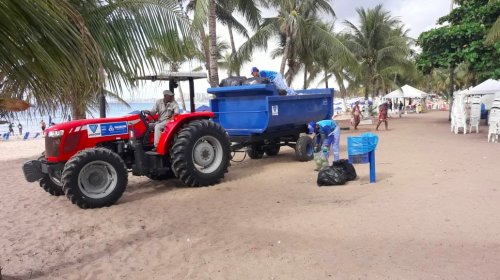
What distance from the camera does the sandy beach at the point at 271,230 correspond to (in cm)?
390

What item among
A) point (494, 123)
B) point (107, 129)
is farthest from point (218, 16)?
point (107, 129)

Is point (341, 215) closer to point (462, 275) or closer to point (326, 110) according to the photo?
point (462, 275)

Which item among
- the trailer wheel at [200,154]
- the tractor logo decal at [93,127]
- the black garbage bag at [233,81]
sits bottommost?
the trailer wheel at [200,154]

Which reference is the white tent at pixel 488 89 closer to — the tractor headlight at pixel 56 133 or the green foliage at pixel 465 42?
the green foliage at pixel 465 42

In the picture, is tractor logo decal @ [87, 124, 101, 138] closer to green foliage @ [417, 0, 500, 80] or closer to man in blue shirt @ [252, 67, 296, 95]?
man in blue shirt @ [252, 67, 296, 95]

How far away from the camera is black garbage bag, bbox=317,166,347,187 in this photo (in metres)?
7.20

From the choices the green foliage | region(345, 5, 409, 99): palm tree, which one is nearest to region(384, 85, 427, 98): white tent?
region(345, 5, 409, 99): palm tree

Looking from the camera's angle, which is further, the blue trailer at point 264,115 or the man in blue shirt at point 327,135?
the blue trailer at point 264,115

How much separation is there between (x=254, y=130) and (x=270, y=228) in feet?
14.5

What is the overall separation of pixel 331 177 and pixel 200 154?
8.04 ft

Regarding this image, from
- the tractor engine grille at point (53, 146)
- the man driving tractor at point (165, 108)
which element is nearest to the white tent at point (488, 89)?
the man driving tractor at point (165, 108)

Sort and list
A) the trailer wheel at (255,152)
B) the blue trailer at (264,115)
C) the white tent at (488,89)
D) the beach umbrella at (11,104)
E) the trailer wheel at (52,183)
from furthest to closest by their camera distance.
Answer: the white tent at (488,89) < the trailer wheel at (255,152) < the blue trailer at (264,115) < the trailer wheel at (52,183) < the beach umbrella at (11,104)

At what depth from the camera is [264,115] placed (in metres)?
9.15

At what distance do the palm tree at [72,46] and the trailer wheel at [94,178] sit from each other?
2938 mm
